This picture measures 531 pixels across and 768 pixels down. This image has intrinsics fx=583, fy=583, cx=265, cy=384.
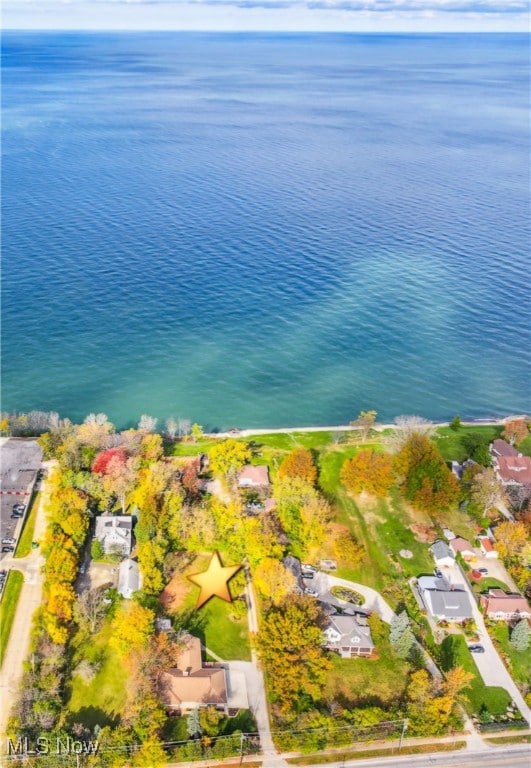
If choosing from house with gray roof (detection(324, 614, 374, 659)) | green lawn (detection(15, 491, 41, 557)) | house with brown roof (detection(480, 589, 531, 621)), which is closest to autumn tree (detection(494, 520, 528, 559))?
house with brown roof (detection(480, 589, 531, 621))

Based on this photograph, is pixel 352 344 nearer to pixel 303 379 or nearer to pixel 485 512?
pixel 303 379

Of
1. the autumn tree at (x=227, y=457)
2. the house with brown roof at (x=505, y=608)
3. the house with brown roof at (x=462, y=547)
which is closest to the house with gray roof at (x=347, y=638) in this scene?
the house with brown roof at (x=505, y=608)

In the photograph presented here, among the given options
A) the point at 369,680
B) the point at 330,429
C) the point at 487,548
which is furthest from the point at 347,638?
the point at 330,429

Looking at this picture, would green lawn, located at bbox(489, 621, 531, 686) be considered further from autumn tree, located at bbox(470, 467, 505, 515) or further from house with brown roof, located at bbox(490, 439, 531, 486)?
house with brown roof, located at bbox(490, 439, 531, 486)

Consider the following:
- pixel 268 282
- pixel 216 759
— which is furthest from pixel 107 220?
pixel 216 759

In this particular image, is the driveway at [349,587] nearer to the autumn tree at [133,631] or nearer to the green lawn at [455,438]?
the autumn tree at [133,631]

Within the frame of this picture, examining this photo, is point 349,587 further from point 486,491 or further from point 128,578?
point 128,578

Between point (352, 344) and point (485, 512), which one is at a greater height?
point (352, 344)
